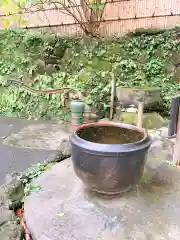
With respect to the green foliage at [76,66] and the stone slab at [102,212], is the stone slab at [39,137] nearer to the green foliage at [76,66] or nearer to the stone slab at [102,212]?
the green foliage at [76,66]

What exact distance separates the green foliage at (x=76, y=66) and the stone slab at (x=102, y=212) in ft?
10.8

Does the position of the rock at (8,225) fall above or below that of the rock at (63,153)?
below

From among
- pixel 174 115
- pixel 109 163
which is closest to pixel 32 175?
pixel 109 163

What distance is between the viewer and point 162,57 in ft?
17.9

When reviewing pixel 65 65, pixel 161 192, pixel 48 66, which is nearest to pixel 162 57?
pixel 65 65

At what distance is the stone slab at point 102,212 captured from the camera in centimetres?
183

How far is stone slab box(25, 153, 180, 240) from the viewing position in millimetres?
1826

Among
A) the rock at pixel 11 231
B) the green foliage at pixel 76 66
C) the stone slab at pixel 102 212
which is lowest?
the rock at pixel 11 231

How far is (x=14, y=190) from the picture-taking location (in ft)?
8.04

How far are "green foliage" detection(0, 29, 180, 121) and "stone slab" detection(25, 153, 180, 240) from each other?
10.8 feet

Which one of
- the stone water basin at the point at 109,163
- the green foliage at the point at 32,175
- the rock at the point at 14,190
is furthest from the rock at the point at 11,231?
the stone water basin at the point at 109,163

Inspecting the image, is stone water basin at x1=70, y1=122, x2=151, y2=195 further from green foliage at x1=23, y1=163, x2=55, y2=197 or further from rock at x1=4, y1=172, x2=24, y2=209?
rock at x1=4, y1=172, x2=24, y2=209

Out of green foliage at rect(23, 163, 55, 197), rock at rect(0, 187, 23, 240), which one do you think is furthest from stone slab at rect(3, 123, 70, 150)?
rock at rect(0, 187, 23, 240)

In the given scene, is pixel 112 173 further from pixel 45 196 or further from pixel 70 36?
pixel 70 36
